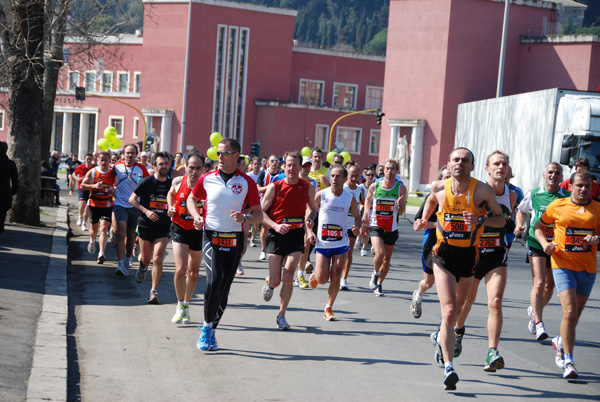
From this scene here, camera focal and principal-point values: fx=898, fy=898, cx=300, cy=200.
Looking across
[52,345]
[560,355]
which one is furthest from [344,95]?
[52,345]

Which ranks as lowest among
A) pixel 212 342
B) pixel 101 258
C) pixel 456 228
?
pixel 101 258

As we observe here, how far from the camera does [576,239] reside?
26.9ft

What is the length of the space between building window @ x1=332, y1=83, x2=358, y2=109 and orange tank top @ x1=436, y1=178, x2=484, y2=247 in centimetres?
7054

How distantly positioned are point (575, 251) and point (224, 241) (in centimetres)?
324

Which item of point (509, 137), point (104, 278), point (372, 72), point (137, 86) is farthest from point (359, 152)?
point (104, 278)

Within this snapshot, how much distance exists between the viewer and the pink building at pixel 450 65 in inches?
2101

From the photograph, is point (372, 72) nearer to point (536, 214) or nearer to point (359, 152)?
point (359, 152)

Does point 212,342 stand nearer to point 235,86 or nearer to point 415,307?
point 415,307

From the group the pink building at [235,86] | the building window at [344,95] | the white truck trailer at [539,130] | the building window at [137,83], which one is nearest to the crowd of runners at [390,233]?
the white truck trailer at [539,130]

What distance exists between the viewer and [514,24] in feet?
183

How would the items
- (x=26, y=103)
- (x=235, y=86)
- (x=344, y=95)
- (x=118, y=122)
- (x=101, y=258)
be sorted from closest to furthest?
1. (x=101, y=258)
2. (x=26, y=103)
3. (x=235, y=86)
4. (x=118, y=122)
5. (x=344, y=95)

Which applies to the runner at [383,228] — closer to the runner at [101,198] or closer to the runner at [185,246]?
the runner at [185,246]

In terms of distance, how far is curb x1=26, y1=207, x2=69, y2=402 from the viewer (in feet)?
21.3

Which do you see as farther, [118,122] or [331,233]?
[118,122]
